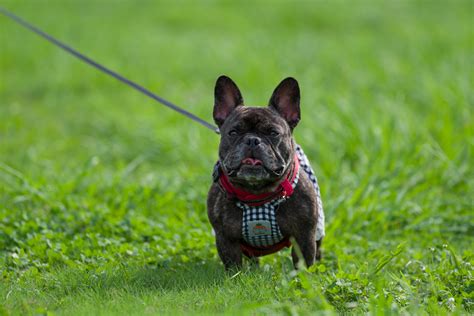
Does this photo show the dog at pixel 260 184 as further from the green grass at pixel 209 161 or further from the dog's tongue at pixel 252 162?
the green grass at pixel 209 161

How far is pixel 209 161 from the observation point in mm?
7645

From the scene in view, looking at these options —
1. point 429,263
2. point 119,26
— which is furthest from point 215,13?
point 429,263

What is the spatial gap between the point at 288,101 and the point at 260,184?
1.91 ft

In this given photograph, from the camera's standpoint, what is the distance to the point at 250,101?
9.61 metres

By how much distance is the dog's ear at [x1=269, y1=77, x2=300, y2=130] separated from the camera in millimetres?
4504

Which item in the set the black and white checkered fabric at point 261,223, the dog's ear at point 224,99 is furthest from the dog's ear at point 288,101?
the black and white checkered fabric at point 261,223

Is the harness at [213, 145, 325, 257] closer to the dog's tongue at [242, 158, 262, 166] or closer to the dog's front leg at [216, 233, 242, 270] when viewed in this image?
the dog's front leg at [216, 233, 242, 270]

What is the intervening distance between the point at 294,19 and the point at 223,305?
12004 mm

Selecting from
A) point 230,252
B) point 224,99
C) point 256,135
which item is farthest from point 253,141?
point 230,252

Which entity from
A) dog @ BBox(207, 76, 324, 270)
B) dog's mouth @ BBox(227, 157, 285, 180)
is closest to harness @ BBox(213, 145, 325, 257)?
dog @ BBox(207, 76, 324, 270)

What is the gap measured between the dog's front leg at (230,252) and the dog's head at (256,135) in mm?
421

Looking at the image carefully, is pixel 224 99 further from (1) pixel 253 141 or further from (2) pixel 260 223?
(2) pixel 260 223

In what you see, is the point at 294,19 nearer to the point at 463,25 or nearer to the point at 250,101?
the point at 463,25

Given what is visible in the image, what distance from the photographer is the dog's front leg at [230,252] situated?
4523 mm
